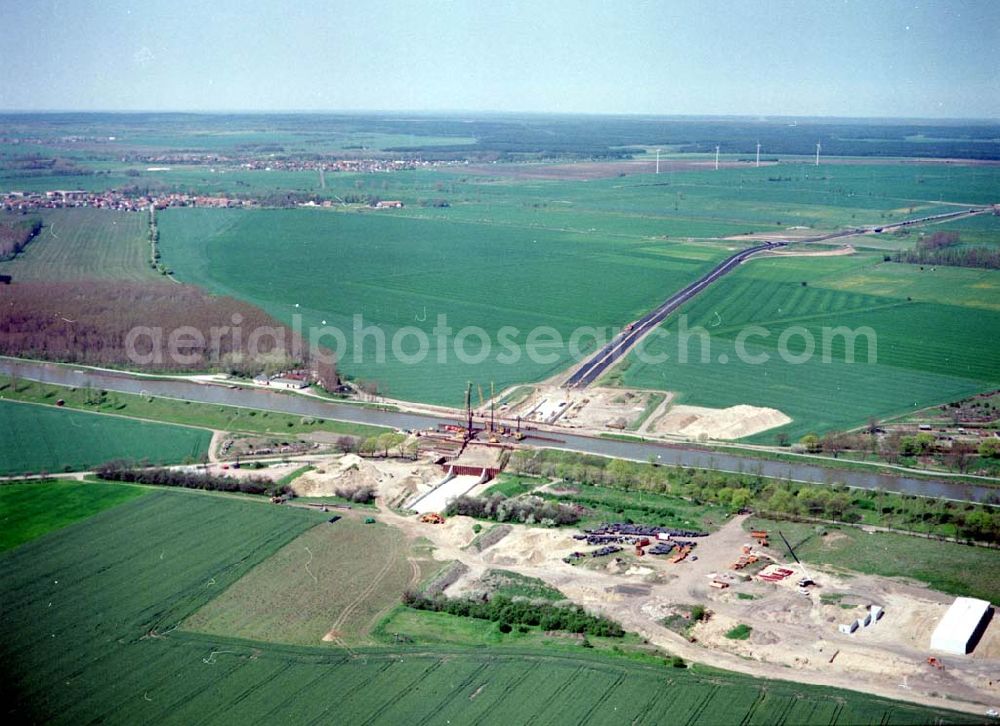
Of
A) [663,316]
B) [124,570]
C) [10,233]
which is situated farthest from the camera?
[10,233]

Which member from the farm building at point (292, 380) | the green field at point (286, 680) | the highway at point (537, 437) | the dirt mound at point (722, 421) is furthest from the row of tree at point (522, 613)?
the farm building at point (292, 380)

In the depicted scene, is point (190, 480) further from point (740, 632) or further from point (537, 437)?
point (740, 632)

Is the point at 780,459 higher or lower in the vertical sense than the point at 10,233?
lower

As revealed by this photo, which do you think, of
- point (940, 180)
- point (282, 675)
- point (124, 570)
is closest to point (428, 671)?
point (282, 675)

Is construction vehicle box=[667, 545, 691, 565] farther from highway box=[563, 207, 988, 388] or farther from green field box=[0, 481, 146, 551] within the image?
green field box=[0, 481, 146, 551]

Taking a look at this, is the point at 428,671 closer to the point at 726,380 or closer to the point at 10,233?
the point at 726,380

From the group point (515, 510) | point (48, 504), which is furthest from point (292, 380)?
point (515, 510)

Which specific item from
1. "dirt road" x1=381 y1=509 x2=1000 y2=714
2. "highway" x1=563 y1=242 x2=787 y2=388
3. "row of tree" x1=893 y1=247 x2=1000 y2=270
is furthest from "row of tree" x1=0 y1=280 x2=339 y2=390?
"row of tree" x1=893 y1=247 x2=1000 y2=270
